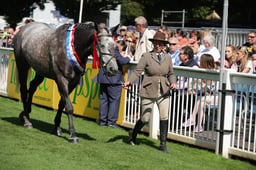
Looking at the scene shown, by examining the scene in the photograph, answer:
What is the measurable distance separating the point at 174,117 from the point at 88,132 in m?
1.76

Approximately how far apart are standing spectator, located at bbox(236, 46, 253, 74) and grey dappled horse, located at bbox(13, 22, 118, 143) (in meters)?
2.88

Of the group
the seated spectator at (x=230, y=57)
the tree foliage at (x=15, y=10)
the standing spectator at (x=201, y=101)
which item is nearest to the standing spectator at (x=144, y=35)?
the seated spectator at (x=230, y=57)

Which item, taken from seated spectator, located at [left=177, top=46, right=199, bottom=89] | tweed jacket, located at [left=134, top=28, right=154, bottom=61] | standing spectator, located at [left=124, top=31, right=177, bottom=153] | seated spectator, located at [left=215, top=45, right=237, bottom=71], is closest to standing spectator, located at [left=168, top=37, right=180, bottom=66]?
tweed jacket, located at [left=134, top=28, right=154, bottom=61]

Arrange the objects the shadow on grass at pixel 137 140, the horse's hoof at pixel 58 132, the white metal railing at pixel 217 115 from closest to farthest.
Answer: the white metal railing at pixel 217 115 → the shadow on grass at pixel 137 140 → the horse's hoof at pixel 58 132

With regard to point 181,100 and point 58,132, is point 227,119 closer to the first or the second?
point 181,100

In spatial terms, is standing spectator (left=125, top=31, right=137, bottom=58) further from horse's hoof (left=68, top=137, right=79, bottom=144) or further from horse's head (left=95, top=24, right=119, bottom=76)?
horse's hoof (left=68, top=137, right=79, bottom=144)

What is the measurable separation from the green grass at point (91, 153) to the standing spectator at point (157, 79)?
637 millimetres

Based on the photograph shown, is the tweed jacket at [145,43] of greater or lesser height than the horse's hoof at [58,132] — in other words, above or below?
above

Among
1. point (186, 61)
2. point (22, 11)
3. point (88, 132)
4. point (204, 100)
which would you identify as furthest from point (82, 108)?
point (22, 11)

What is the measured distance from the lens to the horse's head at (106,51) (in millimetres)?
9367

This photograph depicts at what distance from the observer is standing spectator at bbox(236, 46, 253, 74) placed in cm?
1105

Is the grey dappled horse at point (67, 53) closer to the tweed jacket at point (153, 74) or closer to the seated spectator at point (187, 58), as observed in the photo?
the tweed jacket at point (153, 74)

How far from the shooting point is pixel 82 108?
13430 mm

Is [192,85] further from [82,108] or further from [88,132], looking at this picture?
[82,108]
